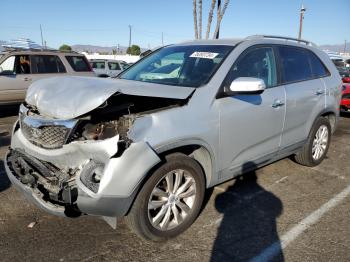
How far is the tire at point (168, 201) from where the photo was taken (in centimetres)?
287

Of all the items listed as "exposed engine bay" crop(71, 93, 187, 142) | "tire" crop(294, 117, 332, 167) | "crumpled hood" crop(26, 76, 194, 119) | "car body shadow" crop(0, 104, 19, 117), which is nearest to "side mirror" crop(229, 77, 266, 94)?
"crumpled hood" crop(26, 76, 194, 119)

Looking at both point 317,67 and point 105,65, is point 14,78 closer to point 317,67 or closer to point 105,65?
point 317,67

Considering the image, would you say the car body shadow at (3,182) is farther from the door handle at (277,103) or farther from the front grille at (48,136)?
the door handle at (277,103)

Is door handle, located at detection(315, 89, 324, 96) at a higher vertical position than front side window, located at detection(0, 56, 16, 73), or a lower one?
lower

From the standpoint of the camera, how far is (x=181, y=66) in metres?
3.95

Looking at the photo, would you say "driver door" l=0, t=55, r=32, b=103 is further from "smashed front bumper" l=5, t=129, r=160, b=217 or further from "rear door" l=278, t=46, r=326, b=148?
"rear door" l=278, t=46, r=326, b=148

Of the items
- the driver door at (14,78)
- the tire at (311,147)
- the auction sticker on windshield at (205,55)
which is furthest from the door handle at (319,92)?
the driver door at (14,78)

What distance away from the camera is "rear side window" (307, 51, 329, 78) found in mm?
4941

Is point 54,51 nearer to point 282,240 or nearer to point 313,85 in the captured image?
point 313,85

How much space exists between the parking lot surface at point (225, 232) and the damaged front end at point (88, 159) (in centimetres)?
42

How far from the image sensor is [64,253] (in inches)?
115

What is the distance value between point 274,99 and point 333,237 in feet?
5.13

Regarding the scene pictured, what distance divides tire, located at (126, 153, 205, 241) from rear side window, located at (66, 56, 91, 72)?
25.7 ft

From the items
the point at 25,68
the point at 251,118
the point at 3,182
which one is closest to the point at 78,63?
the point at 25,68
